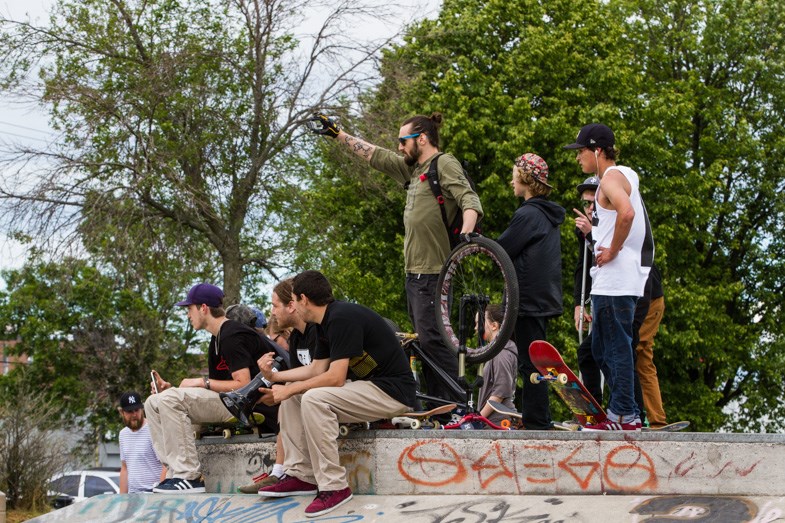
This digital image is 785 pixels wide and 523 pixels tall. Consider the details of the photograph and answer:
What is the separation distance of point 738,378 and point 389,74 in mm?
14537

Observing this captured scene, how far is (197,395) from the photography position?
312 inches

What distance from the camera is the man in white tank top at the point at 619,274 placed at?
6633 mm

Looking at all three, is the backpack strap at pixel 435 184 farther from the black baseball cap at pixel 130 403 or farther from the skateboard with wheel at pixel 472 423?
the black baseball cap at pixel 130 403

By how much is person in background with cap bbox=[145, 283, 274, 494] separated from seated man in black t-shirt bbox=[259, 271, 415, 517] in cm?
74

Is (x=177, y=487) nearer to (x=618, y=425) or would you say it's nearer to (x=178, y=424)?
(x=178, y=424)

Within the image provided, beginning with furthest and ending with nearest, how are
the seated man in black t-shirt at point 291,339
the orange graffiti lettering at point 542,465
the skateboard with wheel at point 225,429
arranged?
the skateboard with wheel at point 225,429 → the seated man in black t-shirt at point 291,339 → the orange graffiti lettering at point 542,465

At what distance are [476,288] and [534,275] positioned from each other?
478mm

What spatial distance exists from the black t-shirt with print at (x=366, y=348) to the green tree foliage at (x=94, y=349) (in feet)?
95.8

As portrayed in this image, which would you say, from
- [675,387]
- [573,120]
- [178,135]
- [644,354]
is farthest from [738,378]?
[644,354]

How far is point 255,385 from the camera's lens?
735 centimetres

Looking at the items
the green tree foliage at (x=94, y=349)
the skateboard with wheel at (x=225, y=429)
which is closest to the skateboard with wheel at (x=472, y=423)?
the skateboard with wheel at (x=225, y=429)

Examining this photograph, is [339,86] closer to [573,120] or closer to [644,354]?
[573,120]

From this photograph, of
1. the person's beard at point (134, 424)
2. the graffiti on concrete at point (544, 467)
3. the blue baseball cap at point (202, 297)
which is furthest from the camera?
the person's beard at point (134, 424)

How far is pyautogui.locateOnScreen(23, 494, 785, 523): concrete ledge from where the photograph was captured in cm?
589
